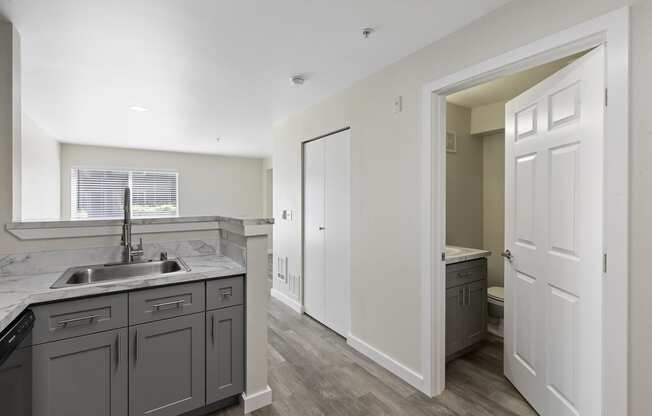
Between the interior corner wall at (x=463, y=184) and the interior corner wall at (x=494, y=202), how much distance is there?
0.06 metres

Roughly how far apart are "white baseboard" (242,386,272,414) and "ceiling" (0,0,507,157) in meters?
2.27

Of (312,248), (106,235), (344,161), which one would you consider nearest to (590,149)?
(344,161)

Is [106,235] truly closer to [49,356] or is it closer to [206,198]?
[49,356]

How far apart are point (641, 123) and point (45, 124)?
19.2ft

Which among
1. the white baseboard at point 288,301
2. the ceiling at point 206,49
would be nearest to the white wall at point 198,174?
the ceiling at point 206,49

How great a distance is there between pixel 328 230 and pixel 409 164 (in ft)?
4.23

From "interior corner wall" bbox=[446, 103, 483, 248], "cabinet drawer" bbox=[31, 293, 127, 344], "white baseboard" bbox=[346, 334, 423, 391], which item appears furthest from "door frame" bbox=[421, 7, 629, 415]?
"cabinet drawer" bbox=[31, 293, 127, 344]

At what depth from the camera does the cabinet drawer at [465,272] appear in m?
2.41

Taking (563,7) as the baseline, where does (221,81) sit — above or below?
above

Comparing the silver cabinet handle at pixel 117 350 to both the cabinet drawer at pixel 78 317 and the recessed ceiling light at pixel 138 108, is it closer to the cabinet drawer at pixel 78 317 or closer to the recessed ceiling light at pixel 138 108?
the cabinet drawer at pixel 78 317

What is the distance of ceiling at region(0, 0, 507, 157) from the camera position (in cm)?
171

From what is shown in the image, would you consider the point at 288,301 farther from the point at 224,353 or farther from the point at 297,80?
the point at 297,80

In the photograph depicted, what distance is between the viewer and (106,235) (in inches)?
79.9

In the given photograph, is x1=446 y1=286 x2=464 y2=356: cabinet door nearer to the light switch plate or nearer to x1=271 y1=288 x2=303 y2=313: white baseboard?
the light switch plate
